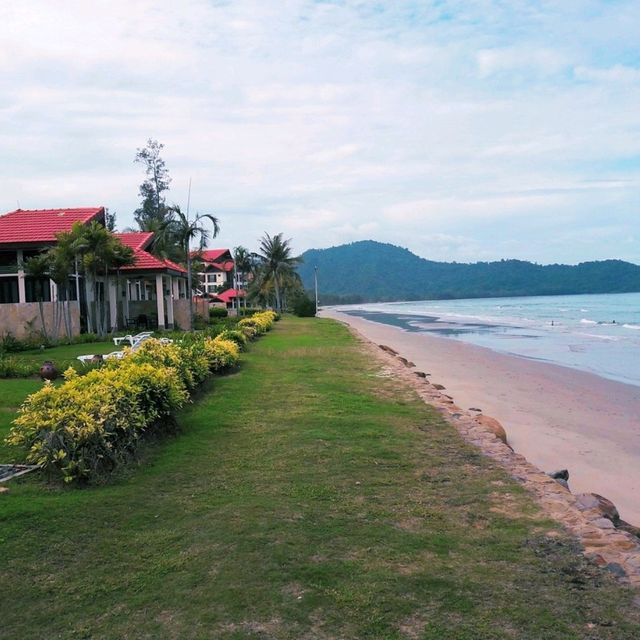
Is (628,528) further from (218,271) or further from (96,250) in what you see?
(218,271)

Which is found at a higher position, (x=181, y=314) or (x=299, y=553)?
(x=181, y=314)

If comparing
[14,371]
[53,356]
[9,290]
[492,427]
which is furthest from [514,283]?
[492,427]

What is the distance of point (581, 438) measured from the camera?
10.1 meters

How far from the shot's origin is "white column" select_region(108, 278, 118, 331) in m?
28.6

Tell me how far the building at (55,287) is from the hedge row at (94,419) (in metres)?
16.4

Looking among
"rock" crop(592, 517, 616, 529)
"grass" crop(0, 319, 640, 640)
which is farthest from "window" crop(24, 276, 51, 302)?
"rock" crop(592, 517, 616, 529)

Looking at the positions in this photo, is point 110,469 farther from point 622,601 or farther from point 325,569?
point 622,601

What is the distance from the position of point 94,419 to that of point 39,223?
23543mm

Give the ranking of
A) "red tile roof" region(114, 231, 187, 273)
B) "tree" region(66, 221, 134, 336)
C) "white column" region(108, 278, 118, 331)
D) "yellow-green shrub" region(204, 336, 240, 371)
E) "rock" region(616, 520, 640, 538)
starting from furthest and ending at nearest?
"red tile roof" region(114, 231, 187, 273) → "white column" region(108, 278, 118, 331) → "tree" region(66, 221, 134, 336) → "yellow-green shrub" region(204, 336, 240, 371) → "rock" region(616, 520, 640, 538)

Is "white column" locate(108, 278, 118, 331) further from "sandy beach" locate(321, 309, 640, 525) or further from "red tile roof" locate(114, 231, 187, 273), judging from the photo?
"sandy beach" locate(321, 309, 640, 525)

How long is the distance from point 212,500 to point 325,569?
1.66 meters

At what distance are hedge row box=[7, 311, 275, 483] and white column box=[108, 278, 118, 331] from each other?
21169 mm

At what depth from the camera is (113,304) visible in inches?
1143

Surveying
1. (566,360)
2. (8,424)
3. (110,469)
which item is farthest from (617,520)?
(566,360)
